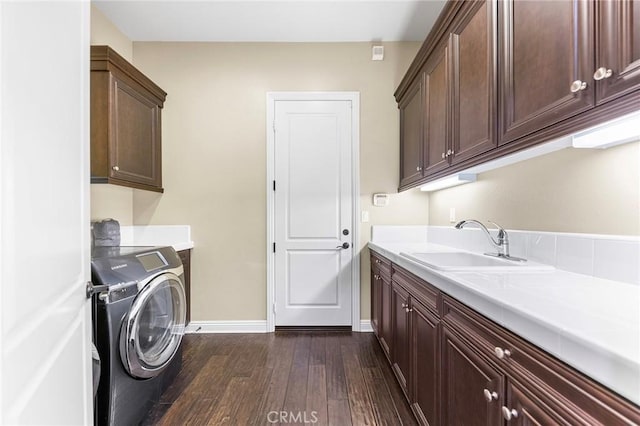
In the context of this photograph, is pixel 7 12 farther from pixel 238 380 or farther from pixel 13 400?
pixel 238 380

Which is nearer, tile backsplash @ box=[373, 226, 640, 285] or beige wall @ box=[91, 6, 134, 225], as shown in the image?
tile backsplash @ box=[373, 226, 640, 285]

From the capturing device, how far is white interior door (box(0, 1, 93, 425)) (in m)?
0.65

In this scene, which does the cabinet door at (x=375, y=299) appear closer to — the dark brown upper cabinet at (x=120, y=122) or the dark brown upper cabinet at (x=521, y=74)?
the dark brown upper cabinet at (x=521, y=74)

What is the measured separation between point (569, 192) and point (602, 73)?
2.31 feet

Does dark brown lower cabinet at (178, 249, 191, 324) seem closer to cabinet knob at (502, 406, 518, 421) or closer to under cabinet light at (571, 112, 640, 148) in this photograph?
cabinet knob at (502, 406, 518, 421)

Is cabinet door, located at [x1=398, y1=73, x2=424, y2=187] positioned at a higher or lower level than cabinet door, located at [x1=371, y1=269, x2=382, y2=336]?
higher

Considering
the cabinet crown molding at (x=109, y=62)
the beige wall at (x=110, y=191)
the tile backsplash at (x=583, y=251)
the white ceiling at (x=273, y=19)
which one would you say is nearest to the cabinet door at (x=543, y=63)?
the tile backsplash at (x=583, y=251)

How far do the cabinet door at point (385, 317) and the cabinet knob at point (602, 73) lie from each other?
5.26 ft

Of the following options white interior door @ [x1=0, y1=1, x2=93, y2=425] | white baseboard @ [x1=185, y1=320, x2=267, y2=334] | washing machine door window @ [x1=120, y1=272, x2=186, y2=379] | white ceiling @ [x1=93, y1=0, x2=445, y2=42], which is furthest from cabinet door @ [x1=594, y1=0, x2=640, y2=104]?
white baseboard @ [x1=185, y1=320, x2=267, y2=334]

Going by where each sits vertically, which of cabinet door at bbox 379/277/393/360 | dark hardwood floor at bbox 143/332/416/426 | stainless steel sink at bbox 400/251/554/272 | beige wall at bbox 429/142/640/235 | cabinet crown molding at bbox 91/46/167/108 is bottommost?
dark hardwood floor at bbox 143/332/416/426

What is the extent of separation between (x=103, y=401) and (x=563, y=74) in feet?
7.57

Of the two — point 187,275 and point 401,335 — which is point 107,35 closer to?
point 187,275

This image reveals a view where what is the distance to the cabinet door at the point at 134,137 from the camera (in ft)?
7.10

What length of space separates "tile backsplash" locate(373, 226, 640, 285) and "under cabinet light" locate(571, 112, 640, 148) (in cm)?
36
